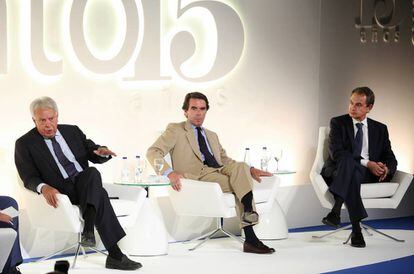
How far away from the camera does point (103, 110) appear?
22.6 feet

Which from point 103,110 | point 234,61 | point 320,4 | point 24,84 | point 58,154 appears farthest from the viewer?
point 320,4

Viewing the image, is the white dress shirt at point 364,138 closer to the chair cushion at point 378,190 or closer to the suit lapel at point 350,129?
the suit lapel at point 350,129

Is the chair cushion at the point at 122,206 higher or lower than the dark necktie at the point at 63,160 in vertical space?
lower

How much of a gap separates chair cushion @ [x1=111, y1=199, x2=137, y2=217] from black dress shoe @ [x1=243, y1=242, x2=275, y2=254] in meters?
1.05

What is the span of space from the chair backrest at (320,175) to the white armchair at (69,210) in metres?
1.72

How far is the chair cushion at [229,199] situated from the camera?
6.45 m

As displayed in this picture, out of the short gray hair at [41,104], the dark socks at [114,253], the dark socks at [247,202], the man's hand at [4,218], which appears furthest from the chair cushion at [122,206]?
the man's hand at [4,218]

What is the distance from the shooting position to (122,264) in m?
5.78

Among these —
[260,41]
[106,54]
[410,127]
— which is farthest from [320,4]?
[106,54]

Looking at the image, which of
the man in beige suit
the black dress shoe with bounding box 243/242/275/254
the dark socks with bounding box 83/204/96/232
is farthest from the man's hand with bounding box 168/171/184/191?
the dark socks with bounding box 83/204/96/232

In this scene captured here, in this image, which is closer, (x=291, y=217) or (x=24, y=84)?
(x=24, y=84)

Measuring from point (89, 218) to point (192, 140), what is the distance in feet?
4.55

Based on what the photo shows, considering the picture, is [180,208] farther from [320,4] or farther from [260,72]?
[320,4]

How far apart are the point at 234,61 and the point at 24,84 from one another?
2.19 meters
